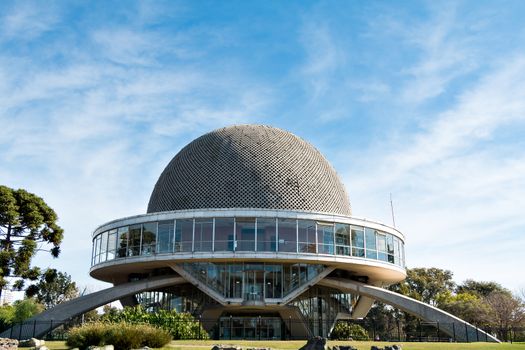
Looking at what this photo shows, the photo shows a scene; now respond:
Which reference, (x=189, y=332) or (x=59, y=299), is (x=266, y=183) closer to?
(x=189, y=332)

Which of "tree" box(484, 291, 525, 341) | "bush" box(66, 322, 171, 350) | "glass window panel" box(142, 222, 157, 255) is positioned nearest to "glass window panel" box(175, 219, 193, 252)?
"glass window panel" box(142, 222, 157, 255)

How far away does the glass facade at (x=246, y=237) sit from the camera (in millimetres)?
24234

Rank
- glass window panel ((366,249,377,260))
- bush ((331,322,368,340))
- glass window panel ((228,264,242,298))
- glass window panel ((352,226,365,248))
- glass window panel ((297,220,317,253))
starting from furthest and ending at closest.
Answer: bush ((331,322,368,340)), glass window panel ((366,249,377,260)), glass window panel ((352,226,365,248)), glass window panel ((297,220,317,253)), glass window panel ((228,264,242,298))

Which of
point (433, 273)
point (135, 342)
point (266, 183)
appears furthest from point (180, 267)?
point (433, 273)

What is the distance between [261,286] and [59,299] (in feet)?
104

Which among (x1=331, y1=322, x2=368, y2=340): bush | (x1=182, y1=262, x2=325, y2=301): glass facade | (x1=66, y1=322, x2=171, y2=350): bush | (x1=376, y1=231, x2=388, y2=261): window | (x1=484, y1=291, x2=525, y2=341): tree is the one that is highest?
(x1=376, y1=231, x2=388, y2=261): window

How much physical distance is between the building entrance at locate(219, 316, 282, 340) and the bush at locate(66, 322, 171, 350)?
1197 centimetres

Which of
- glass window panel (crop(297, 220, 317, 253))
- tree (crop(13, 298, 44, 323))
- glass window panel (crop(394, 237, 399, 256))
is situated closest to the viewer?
glass window panel (crop(297, 220, 317, 253))

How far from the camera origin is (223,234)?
79.9 feet

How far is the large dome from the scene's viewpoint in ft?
88.7

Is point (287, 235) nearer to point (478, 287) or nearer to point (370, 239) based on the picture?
point (370, 239)

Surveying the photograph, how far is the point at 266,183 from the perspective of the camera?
27266mm

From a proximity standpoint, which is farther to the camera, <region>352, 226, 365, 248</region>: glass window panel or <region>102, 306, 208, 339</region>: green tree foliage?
<region>352, 226, 365, 248</region>: glass window panel

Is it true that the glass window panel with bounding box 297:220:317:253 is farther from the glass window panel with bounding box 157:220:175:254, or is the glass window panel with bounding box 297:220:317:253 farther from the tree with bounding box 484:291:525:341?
the tree with bounding box 484:291:525:341
